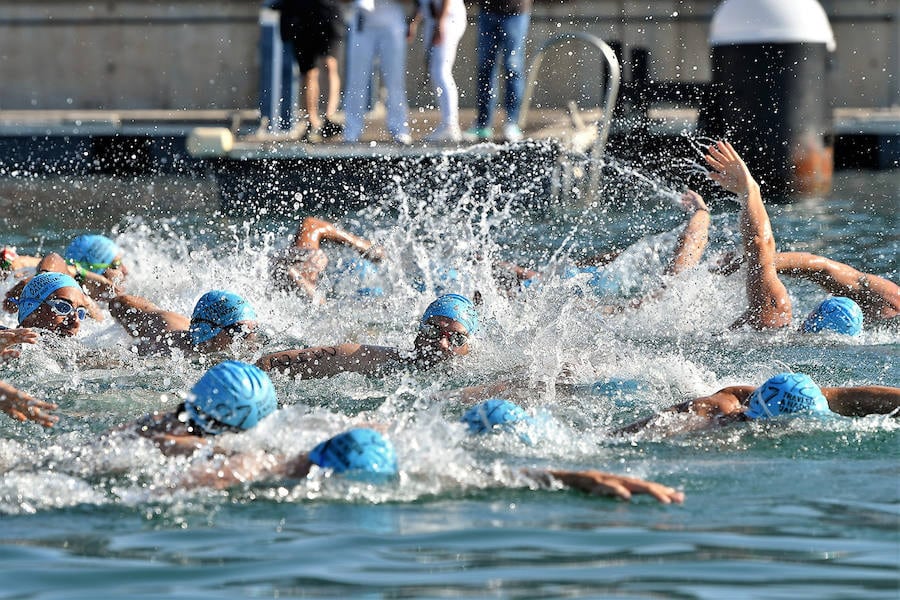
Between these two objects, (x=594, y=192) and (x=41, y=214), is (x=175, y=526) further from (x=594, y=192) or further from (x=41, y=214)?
(x=41, y=214)

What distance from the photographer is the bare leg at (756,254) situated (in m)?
7.99

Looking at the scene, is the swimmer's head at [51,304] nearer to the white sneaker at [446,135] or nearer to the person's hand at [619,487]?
the person's hand at [619,487]

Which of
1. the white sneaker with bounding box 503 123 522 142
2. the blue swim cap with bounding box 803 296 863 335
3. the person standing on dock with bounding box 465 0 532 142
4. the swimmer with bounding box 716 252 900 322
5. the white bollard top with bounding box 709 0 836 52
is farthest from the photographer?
the white bollard top with bounding box 709 0 836 52

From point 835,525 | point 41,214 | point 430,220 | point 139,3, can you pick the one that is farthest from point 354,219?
point 835,525

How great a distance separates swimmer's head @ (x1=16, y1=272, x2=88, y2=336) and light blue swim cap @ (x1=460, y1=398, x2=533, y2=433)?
2517 millimetres

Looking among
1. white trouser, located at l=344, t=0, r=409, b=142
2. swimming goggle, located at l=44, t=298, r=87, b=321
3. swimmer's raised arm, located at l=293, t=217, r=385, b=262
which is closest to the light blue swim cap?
swimming goggle, located at l=44, t=298, r=87, b=321

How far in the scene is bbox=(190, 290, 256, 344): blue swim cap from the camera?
7465mm

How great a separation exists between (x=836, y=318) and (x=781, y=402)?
7.38 ft

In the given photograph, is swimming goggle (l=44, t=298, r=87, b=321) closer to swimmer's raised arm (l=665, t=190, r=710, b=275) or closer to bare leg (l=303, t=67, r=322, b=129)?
swimmer's raised arm (l=665, t=190, r=710, b=275)

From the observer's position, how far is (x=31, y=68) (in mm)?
17516

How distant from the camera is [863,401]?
20.8ft

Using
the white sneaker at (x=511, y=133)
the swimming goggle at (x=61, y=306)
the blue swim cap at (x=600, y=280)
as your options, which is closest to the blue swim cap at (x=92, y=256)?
the swimming goggle at (x=61, y=306)

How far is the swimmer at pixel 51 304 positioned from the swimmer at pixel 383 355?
3.58 feet

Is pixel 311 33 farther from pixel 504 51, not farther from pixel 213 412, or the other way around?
pixel 213 412
